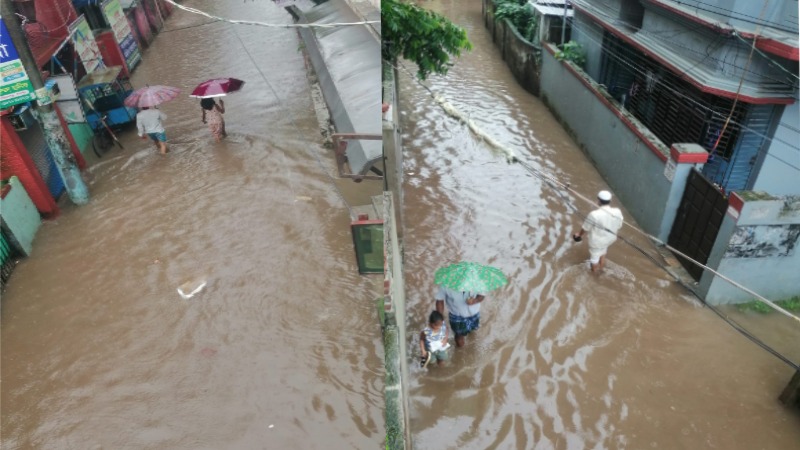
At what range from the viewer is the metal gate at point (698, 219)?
21.7 feet

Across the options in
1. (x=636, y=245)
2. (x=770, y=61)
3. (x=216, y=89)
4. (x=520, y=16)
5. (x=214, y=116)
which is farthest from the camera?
(x=520, y=16)

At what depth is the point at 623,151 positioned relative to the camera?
9070mm

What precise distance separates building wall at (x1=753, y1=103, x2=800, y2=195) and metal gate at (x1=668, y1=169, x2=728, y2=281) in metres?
1.21

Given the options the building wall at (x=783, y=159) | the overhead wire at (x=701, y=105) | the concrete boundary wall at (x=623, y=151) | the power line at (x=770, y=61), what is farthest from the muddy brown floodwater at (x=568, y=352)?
the power line at (x=770, y=61)

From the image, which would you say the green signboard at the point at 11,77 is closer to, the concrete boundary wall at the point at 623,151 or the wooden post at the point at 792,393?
the concrete boundary wall at the point at 623,151

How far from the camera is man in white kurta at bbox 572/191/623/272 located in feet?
22.3

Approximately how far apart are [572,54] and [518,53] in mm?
3247

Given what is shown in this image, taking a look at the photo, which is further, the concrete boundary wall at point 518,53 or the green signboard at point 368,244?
the concrete boundary wall at point 518,53

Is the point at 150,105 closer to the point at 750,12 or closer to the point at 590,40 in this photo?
the point at 590,40

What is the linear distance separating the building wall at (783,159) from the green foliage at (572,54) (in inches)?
222

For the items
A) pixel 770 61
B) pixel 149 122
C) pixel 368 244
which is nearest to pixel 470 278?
pixel 368 244

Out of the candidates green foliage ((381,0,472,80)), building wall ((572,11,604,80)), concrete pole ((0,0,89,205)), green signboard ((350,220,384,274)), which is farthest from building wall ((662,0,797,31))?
concrete pole ((0,0,89,205))

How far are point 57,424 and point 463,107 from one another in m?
11.2

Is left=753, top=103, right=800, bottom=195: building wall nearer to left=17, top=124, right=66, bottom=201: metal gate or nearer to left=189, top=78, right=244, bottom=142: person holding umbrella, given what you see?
left=189, top=78, right=244, bottom=142: person holding umbrella
